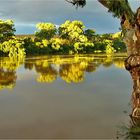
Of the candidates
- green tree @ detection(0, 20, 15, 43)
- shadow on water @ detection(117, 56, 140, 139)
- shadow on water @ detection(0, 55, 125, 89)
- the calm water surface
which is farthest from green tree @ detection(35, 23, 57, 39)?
shadow on water @ detection(117, 56, 140, 139)

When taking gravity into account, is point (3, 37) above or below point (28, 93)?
above

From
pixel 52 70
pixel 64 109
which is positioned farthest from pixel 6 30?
pixel 64 109

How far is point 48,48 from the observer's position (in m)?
74.1

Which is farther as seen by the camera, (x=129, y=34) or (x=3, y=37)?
(x=3, y=37)

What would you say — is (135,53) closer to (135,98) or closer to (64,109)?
(135,98)

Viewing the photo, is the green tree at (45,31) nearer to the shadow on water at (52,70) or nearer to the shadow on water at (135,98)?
the shadow on water at (52,70)

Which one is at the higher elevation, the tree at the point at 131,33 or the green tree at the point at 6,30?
the green tree at the point at 6,30

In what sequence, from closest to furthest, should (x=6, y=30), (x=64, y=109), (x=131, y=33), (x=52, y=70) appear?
(x=131, y=33) < (x=64, y=109) < (x=52, y=70) < (x=6, y=30)

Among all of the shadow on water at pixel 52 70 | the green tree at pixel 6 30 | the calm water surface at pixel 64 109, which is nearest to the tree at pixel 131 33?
the calm water surface at pixel 64 109

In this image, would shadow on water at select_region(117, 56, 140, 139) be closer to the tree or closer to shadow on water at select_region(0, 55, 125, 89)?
the tree

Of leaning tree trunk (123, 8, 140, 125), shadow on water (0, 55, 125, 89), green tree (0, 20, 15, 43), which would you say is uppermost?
green tree (0, 20, 15, 43)

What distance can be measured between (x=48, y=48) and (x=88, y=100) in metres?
56.5

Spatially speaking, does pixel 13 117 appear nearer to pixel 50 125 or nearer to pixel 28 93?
pixel 50 125

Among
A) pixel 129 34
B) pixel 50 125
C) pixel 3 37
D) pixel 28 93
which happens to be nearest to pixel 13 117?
pixel 50 125
